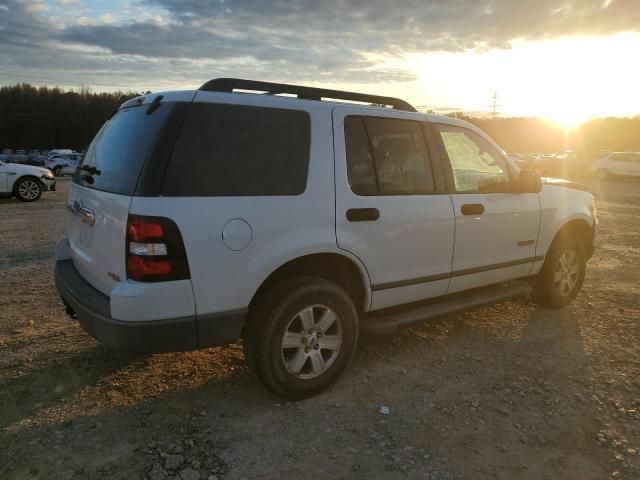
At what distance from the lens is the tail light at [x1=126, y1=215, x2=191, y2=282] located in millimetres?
2758

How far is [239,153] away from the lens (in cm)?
309

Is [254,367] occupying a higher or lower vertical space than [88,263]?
lower

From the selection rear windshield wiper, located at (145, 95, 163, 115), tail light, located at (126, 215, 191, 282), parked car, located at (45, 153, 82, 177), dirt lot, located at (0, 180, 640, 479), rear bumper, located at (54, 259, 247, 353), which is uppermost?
parked car, located at (45, 153, 82, 177)

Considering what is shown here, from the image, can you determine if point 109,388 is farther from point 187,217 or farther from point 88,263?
point 187,217

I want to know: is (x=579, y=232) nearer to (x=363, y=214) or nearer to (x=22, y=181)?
(x=363, y=214)

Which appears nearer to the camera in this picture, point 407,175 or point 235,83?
point 235,83

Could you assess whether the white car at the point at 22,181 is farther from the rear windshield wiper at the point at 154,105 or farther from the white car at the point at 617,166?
the white car at the point at 617,166

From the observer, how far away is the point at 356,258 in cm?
354

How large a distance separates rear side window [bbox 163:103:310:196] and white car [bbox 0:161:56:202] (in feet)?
47.6

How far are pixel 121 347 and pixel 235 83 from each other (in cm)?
177

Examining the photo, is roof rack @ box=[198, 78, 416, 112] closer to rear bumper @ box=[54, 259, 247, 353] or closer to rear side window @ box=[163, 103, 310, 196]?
rear side window @ box=[163, 103, 310, 196]

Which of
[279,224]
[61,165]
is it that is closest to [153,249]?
[279,224]

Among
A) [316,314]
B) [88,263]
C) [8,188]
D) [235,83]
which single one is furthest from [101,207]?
[8,188]

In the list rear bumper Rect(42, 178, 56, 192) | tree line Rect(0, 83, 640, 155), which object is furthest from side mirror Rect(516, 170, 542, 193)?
tree line Rect(0, 83, 640, 155)
